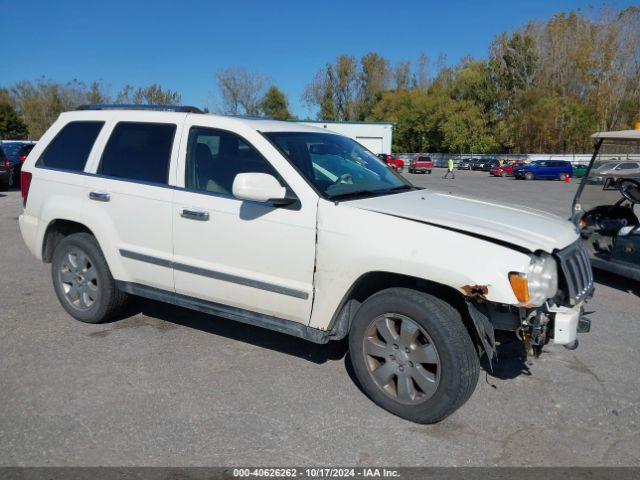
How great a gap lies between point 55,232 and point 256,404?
281 centimetres

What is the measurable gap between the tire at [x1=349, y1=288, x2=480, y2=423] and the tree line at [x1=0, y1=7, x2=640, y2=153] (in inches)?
2297

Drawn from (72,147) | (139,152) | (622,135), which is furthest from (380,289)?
(622,135)

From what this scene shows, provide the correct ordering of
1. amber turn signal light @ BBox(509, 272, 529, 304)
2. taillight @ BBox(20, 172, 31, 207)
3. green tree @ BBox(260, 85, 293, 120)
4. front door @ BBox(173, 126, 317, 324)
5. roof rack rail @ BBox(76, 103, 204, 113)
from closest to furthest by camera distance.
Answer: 1. amber turn signal light @ BBox(509, 272, 529, 304)
2. front door @ BBox(173, 126, 317, 324)
3. roof rack rail @ BBox(76, 103, 204, 113)
4. taillight @ BBox(20, 172, 31, 207)
5. green tree @ BBox(260, 85, 293, 120)

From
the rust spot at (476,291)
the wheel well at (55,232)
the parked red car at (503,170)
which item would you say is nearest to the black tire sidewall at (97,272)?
the wheel well at (55,232)

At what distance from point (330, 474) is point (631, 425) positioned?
1987 millimetres

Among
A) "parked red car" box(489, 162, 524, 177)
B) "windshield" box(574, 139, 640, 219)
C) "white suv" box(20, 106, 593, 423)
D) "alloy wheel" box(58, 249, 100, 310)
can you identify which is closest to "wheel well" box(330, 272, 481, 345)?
"white suv" box(20, 106, 593, 423)

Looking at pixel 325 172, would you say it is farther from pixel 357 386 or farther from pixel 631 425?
pixel 631 425

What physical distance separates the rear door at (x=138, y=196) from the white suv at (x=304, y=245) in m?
0.01

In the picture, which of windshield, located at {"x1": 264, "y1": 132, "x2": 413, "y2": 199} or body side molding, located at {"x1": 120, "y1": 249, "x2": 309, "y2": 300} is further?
windshield, located at {"x1": 264, "y1": 132, "x2": 413, "y2": 199}

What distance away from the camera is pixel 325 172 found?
4082 mm

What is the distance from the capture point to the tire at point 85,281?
479 cm

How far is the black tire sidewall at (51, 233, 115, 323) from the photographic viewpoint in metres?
4.77

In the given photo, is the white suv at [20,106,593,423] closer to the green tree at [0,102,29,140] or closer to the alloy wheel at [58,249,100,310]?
the alloy wheel at [58,249,100,310]

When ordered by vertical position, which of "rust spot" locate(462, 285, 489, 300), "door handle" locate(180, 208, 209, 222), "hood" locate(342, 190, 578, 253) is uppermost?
"hood" locate(342, 190, 578, 253)
